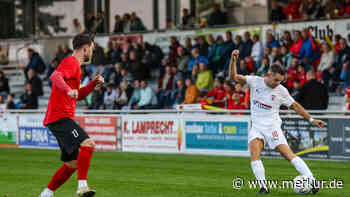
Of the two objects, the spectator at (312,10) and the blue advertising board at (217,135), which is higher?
the spectator at (312,10)

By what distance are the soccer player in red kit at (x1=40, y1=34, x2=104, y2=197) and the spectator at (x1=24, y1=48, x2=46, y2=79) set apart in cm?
2037

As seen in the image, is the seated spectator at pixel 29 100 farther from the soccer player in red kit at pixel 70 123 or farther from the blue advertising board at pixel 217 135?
the soccer player in red kit at pixel 70 123

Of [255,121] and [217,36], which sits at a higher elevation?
[217,36]

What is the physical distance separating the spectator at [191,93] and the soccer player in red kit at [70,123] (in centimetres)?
1289

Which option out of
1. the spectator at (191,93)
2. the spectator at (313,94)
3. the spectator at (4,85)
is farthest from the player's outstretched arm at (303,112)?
the spectator at (4,85)

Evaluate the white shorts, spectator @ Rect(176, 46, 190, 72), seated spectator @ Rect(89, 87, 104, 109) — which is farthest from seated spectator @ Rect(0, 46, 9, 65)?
the white shorts

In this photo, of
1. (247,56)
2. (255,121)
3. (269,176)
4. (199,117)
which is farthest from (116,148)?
(255,121)

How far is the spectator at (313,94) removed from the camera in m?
18.1

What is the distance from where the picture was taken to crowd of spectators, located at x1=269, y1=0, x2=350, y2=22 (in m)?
23.0

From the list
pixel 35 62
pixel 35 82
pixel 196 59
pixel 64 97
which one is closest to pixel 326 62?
pixel 196 59

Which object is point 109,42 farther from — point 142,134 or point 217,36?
point 142,134

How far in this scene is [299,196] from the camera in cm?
1021

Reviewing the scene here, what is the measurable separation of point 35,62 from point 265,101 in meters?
19.8

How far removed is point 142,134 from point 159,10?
31.9 ft
